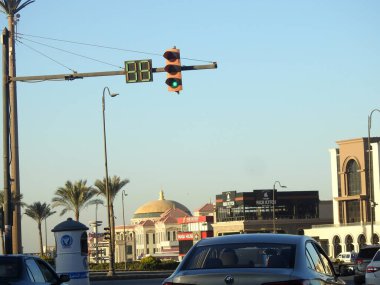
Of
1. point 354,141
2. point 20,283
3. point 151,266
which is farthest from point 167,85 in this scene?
point 354,141

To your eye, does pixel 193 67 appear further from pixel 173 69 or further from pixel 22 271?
pixel 22 271

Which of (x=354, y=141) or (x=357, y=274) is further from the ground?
(x=354, y=141)

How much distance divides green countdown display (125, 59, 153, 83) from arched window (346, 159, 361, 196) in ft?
256

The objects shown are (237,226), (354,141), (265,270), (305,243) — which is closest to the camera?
(265,270)

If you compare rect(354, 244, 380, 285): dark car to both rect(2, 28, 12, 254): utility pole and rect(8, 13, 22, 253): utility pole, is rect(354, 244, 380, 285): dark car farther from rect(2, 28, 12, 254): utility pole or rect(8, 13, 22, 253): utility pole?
rect(8, 13, 22, 253): utility pole

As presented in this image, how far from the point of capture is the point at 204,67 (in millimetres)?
22703

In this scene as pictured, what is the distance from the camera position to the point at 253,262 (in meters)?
10.4

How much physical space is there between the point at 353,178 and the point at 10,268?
3448 inches

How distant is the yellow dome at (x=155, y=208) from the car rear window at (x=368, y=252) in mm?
158672

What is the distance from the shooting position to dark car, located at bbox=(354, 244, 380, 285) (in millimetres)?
31062

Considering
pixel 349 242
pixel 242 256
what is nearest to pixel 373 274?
pixel 242 256

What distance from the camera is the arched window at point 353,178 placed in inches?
3878

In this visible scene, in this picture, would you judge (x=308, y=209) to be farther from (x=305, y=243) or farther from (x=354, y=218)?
(x=305, y=243)

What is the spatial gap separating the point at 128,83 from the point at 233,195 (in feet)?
363
